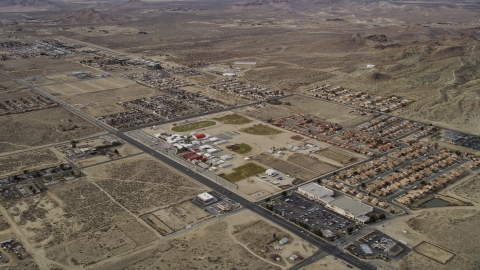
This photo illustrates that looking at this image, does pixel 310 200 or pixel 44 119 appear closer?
pixel 310 200

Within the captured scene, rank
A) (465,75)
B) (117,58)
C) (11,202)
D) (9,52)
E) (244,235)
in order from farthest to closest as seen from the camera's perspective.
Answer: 1. (9,52)
2. (117,58)
3. (465,75)
4. (11,202)
5. (244,235)

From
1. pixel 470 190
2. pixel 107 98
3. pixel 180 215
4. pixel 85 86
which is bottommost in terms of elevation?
pixel 85 86

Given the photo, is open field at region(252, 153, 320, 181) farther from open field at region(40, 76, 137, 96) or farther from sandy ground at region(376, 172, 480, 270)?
open field at region(40, 76, 137, 96)

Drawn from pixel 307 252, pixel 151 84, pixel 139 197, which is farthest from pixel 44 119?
pixel 307 252

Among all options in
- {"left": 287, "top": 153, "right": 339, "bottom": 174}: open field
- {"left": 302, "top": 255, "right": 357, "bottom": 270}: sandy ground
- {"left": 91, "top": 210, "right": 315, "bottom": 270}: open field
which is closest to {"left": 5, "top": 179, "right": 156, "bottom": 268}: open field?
{"left": 91, "top": 210, "right": 315, "bottom": 270}: open field

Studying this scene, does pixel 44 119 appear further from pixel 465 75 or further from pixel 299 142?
pixel 465 75

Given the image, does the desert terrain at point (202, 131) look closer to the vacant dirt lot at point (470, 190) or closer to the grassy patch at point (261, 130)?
the vacant dirt lot at point (470, 190)

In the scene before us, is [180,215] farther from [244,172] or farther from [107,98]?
[107,98]

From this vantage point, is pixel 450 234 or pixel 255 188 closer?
pixel 450 234

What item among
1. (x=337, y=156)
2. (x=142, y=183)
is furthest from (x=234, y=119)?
(x=142, y=183)
